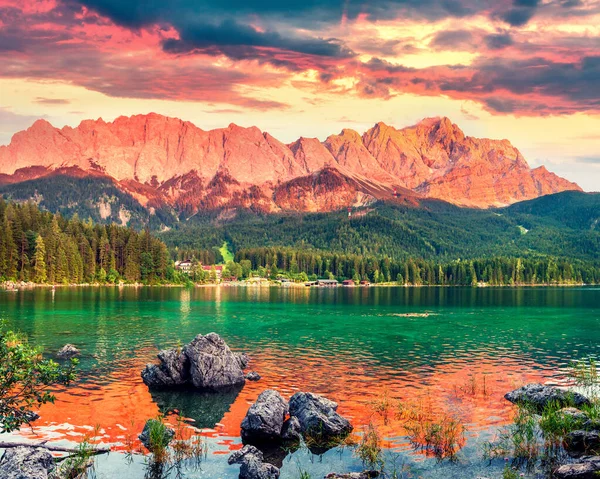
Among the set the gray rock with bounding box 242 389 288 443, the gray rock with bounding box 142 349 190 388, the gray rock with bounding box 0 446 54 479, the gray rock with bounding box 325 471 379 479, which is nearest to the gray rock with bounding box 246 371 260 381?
the gray rock with bounding box 142 349 190 388

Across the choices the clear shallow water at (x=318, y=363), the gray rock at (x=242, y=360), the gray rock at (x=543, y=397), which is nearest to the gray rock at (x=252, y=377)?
the clear shallow water at (x=318, y=363)

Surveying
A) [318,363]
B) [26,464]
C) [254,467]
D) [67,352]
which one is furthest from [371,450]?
[67,352]

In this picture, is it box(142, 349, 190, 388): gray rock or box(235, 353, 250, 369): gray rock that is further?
box(235, 353, 250, 369): gray rock

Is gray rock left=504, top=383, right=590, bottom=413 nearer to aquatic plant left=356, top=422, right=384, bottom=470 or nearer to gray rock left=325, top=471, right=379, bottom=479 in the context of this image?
aquatic plant left=356, top=422, right=384, bottom=470

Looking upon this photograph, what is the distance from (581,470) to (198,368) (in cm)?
3328

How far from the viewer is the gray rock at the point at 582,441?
31.5m

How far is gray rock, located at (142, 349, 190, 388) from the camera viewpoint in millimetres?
50062

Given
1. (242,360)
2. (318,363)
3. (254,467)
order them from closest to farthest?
(254,467) < (242,360) < (318,363)

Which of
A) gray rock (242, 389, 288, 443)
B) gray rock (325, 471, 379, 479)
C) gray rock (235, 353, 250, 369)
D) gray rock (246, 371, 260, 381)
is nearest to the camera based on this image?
gray rock (325, 471, 379, 479)

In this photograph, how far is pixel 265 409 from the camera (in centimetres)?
3612

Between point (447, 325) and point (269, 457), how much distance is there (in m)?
81.9

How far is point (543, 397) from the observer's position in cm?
4250

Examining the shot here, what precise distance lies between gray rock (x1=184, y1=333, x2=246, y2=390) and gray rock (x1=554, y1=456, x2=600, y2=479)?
30546 millimetres

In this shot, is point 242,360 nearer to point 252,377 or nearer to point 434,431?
point 252,377
